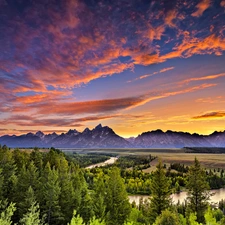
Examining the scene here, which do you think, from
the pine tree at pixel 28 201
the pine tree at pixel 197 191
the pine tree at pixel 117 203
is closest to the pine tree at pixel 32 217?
the pine tree at pixel 28 201

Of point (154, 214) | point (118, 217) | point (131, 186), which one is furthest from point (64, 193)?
point (131, 186)

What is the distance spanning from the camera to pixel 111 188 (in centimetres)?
5047

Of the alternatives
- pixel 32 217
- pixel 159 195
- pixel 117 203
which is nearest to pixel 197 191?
pixel 159 195

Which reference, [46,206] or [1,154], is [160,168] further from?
[1,154]

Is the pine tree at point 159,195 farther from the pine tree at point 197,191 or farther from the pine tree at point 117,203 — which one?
the pine tree at point 197,191

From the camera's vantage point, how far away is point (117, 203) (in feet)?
163

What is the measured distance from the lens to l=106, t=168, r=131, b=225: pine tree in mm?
48875

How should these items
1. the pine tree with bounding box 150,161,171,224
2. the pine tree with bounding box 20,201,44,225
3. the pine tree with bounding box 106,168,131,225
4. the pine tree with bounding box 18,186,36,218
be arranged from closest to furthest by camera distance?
the pine tree with bounding box 20,201,44,225 < the pine tree with bounding box 18,186,36,218 < the pine tree with bounding box 150,161,171,224 < the pine tree with bounding box 106,168,131,225

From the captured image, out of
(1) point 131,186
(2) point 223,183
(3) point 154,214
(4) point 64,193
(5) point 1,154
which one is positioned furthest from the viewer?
(2) point 223,183

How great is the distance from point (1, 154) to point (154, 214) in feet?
141

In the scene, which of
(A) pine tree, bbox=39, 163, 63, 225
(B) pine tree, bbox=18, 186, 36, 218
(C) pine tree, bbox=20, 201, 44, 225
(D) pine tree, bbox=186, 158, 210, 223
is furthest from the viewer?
(D) pine tree, bbox=186, 158, 210, 223

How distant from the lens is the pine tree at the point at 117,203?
160 ft

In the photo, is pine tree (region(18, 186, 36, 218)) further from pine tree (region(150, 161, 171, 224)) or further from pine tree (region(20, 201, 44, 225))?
pine tree (region(150, 161, 171, 224))

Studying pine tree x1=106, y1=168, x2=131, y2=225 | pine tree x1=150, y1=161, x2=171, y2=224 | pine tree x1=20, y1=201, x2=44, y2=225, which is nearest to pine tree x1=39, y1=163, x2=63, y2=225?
pine tree x1=106, y1=168, x2=131, y2=225
